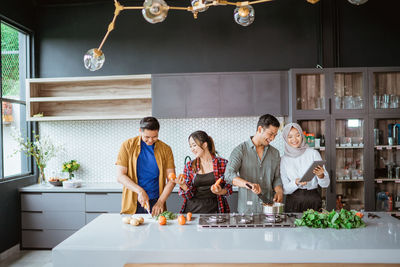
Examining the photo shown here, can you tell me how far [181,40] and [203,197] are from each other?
2.86 meters

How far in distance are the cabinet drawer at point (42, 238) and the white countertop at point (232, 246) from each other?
2611 mm

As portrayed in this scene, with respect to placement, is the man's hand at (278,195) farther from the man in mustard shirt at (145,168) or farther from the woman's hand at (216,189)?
the man in mustard shirt at (145,168)

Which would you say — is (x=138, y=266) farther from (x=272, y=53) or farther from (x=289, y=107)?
(x=272, y=53)

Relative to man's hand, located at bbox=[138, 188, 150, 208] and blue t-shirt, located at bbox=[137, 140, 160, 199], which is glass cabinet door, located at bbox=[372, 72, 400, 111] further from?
man's hand, located at bbox=[138, 188, 150, 208]

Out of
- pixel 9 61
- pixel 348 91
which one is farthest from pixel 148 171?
pixel 9 61

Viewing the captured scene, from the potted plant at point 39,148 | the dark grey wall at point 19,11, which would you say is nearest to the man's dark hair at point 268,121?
the potted plant at point 39,148

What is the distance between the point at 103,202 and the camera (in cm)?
451

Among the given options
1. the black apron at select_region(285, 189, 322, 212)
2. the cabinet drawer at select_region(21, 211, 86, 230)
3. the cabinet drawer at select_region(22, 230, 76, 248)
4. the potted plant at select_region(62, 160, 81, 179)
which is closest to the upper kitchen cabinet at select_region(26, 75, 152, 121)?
the potted plant at select_region(62, 160, 81, 179)

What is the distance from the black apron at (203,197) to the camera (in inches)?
118

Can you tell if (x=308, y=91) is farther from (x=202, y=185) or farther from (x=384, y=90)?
(x=202, y=185)

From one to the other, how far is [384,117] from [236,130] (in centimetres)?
200

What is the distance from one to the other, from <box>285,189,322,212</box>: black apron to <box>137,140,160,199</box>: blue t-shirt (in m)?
1.27

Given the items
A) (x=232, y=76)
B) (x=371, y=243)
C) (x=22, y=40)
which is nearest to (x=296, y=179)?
(x=371, y=243)

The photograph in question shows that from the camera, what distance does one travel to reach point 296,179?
9.79ft
